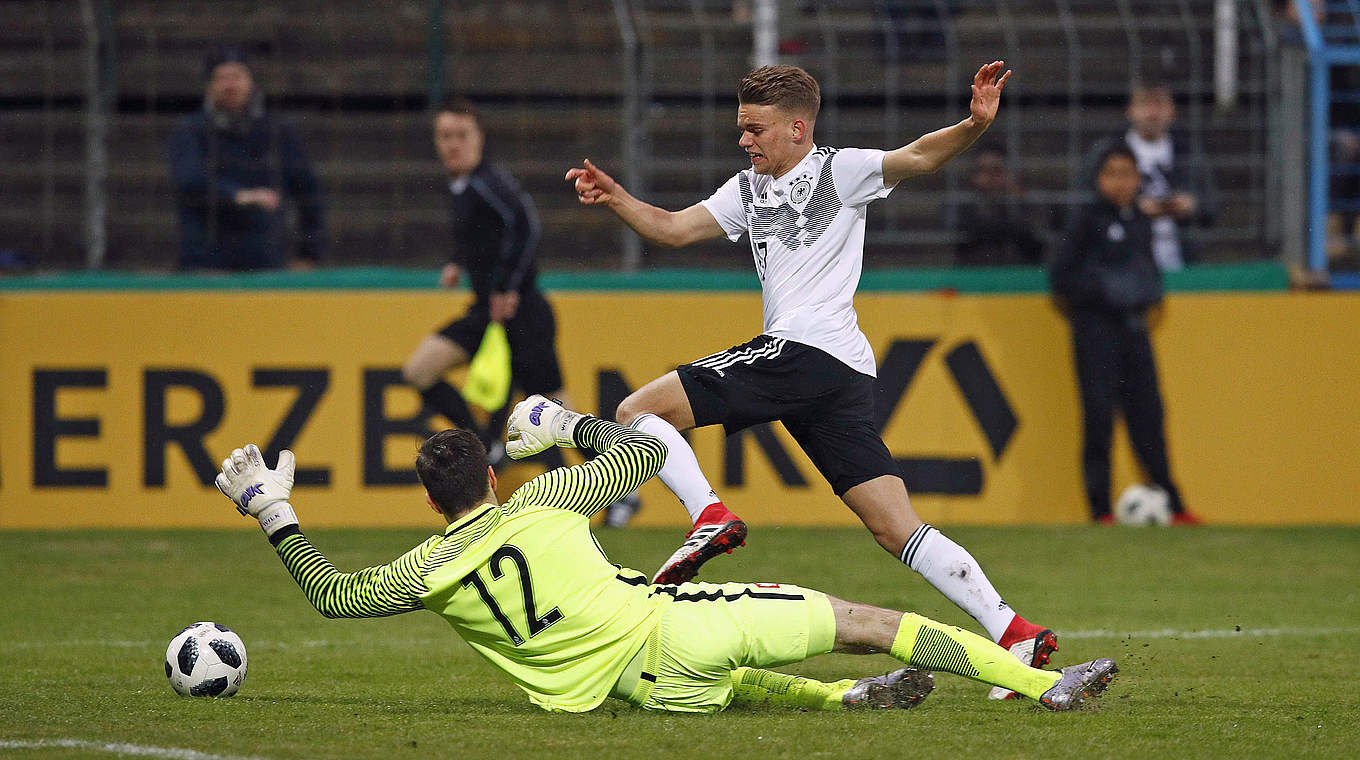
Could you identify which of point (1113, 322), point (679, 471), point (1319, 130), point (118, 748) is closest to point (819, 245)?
point (679, 471)

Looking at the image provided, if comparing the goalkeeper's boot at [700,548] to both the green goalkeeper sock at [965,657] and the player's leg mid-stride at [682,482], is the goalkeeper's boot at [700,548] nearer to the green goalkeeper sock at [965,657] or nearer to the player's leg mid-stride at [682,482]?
the player's leg mid-stride at [682,482]

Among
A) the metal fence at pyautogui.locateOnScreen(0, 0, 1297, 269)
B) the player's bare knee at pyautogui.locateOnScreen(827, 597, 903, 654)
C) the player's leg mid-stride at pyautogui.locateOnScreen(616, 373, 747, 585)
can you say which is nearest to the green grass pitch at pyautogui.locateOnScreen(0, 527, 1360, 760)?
the player's bare knee at pyautogui.locateOnScreen(827, 597, 903, 654)

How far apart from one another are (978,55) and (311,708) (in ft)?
24.7

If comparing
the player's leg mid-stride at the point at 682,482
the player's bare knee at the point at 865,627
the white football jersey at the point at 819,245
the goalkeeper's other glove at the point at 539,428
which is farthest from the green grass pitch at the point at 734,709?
the white football jersey at the point at 819,245


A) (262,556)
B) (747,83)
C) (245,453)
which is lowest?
(262,556)

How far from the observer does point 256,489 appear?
5.40 m

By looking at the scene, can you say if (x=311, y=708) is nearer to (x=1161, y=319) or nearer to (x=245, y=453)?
(x=245, y=453)

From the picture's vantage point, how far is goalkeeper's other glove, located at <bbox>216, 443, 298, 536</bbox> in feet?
17.7

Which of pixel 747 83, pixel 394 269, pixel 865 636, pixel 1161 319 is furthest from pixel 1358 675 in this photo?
pixel 394 269

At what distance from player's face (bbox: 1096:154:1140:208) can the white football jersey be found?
5272 mm

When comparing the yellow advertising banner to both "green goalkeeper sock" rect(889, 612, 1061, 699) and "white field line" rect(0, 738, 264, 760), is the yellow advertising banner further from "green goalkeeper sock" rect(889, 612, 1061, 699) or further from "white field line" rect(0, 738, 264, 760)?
"white field line" rect(0, 738, 264, 760)

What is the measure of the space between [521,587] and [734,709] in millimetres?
900

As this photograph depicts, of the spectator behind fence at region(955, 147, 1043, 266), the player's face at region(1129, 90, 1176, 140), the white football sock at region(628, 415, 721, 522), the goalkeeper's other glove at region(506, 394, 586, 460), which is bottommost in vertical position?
the white football sock at region(628, 415, 721, 522)

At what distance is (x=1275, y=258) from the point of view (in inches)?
464
